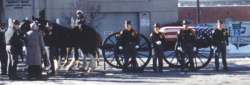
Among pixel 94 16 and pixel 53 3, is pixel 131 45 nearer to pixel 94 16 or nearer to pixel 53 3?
pixel 94 16

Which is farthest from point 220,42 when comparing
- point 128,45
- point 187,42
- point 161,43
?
point 128,45

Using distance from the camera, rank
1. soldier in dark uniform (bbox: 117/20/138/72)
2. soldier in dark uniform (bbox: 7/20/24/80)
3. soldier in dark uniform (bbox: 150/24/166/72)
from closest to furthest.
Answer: soldier in dark uniform (bbox: 7/20/24/80), soldier in dark uniform (bbox: 117/20/138/72), soldier in dark uniform (bbox: 150/24/166/72)

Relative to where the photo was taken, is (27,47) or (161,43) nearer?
(27,47)

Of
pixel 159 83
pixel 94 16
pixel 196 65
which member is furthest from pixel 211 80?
pixel 94 16

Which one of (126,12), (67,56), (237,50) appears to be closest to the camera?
(67,56)

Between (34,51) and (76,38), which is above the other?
→ (76,38)

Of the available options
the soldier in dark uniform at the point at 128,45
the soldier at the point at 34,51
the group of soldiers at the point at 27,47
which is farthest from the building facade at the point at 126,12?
the soldier at the point at 34,51

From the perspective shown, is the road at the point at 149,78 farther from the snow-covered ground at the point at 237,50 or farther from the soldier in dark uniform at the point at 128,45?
the snow-covered ground at the point at 237,50

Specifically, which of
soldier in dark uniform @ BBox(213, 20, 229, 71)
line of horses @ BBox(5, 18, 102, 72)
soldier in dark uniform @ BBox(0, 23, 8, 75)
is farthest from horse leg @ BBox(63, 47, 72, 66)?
soldier in dark uniform @ BBox(213, 20, 229, 71)

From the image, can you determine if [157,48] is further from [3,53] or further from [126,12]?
[126,12]

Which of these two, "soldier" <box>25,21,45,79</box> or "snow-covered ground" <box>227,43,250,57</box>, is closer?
"soldier" <box>25,21,45,79</box>

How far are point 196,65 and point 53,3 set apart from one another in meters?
33.8

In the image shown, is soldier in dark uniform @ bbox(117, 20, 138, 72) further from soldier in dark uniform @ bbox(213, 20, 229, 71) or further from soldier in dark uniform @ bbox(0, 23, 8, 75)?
soldier in dark uniform @ bbox(0, 23, 8, 75)

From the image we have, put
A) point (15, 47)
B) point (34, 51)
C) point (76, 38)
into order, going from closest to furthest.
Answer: point (15, 47), point (34, 51), point (76, 38)
